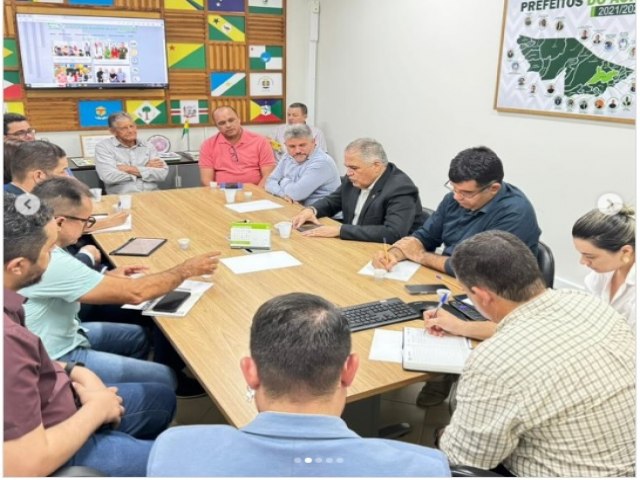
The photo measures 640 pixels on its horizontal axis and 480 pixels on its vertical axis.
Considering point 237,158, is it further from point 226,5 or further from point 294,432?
point 294,432

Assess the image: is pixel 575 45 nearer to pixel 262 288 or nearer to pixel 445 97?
pixel 445 97

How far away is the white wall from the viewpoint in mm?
3623

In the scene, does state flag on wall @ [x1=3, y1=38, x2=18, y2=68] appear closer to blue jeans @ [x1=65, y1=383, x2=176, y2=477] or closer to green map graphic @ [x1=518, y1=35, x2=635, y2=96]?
blue jeans @ [x1=65, y1=383, x2=176, y2=477]

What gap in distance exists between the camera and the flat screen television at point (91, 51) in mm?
4840

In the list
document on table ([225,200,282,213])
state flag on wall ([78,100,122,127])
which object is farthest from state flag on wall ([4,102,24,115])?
document on table ([225,200,282,213])

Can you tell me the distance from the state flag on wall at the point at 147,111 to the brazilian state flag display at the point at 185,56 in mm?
411

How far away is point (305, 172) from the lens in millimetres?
3826

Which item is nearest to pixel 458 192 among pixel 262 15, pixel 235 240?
pixel 235 240

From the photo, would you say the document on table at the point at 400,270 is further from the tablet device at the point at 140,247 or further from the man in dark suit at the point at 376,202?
the tablet device at the point at 140,247

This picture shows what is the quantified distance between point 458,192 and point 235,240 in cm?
115

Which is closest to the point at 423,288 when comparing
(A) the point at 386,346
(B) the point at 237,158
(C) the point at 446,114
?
(A) the point at 386,346

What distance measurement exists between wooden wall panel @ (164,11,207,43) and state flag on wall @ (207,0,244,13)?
0.47 feet

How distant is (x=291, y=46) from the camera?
6.04 m

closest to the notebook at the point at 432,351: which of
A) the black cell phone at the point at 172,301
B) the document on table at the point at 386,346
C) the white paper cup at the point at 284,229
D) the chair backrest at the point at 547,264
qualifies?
the document on table at the point at 386,346
